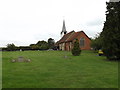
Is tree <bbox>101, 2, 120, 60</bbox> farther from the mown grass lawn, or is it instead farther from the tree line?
the mown grass lawn

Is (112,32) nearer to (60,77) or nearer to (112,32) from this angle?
(112,32)

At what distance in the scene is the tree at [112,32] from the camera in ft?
78.7

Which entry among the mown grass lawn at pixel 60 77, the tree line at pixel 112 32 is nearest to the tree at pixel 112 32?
the tree line at pixel 112 32

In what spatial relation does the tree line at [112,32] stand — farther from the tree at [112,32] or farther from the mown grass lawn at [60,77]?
the mown grass lawn at [60,77]

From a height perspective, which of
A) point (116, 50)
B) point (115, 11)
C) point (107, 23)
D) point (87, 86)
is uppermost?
point (115, 11)

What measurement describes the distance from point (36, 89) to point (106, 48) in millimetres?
18230

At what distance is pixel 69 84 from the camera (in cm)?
932

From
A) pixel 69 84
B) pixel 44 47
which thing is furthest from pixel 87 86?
pixel 44 47

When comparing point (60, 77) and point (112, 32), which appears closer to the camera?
point (60, 77)

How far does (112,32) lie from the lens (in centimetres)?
2433

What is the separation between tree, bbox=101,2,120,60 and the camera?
24.0 m

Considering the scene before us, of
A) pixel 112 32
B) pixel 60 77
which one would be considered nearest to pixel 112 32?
pixel 112 32

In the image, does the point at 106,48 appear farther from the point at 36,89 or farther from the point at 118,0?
the point at 36,89

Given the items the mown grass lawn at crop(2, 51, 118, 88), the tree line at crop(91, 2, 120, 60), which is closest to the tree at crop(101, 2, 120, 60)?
the tree line at crop(91, 2, 120, 60)
